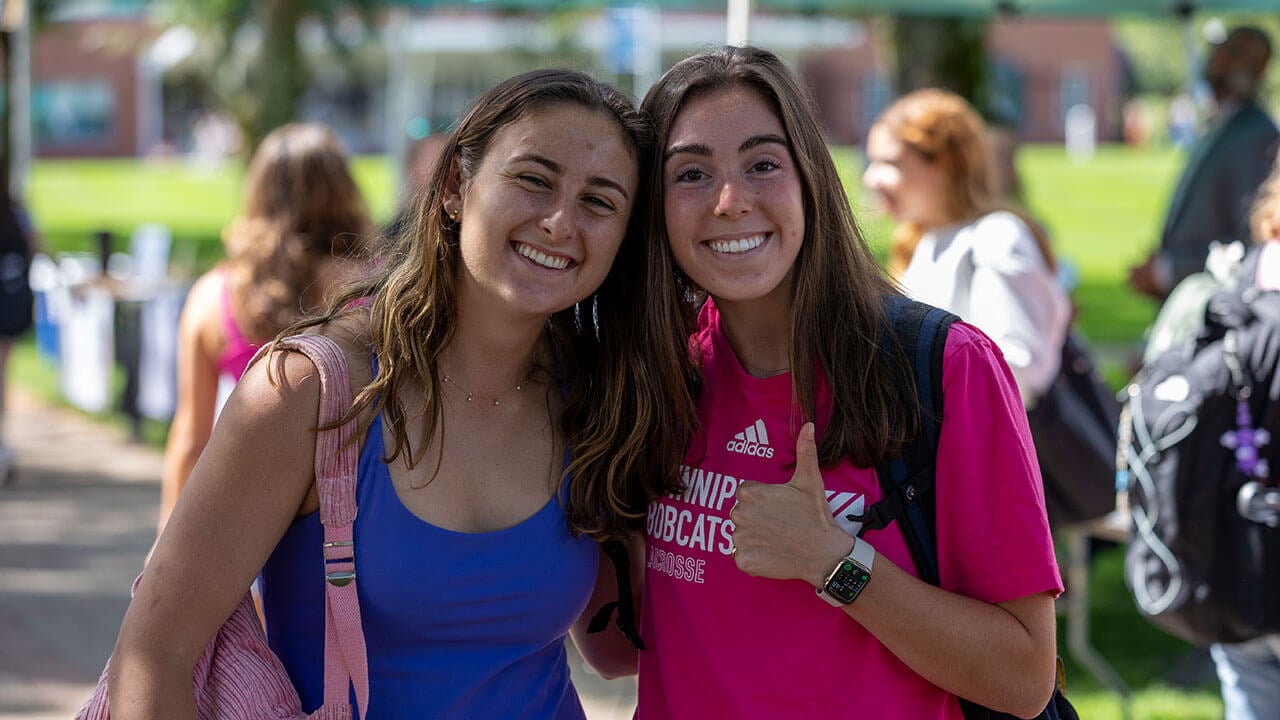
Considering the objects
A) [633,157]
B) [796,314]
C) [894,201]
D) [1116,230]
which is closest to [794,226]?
[796,314]

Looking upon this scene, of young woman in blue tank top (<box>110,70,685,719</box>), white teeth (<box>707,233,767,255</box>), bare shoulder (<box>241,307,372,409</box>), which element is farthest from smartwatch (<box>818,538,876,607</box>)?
bare shoulder (<box>241,307,372,409</box>)

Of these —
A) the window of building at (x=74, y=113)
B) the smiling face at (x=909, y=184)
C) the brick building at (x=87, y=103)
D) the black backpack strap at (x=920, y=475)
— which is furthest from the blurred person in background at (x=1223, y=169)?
the window of building at (x=74, y=113)

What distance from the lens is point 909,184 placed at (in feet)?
14.5

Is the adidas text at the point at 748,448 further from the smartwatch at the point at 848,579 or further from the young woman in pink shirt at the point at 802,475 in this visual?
the smartwatch at the point at 848,579

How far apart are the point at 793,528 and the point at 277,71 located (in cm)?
1311

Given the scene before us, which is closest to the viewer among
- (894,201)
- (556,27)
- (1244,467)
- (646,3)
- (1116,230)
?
(1244,467)

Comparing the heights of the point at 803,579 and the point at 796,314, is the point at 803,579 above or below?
below

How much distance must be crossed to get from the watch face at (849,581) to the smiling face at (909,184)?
2.62m

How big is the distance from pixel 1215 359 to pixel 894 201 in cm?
167

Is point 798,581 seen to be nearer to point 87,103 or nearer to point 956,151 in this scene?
point 956,151

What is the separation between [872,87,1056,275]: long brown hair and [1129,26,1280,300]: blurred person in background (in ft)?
7.77

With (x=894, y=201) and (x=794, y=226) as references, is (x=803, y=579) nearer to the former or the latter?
(x=794, y=226)

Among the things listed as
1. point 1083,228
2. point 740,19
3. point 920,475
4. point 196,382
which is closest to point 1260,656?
point 920,475

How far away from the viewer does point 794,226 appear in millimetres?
2166
